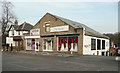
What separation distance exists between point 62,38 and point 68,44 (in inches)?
62.4

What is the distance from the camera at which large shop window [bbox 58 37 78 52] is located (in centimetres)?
2088

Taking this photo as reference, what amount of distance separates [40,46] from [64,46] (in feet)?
18.4

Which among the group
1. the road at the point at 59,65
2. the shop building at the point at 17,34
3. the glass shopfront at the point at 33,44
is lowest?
the road at the point at 59,65

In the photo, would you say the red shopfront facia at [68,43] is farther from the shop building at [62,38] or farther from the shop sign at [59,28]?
the shop sign at [59,28]

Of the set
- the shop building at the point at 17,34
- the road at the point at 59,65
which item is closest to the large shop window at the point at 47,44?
the shop building at the point at 17,34

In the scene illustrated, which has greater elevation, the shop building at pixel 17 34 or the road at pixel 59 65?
the shop building at pixel 17 34

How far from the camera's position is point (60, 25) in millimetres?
22484

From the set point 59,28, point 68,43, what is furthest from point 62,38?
point 59,28

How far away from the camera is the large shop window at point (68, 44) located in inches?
822

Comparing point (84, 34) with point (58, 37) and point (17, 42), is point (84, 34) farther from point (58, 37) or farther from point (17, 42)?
point (17, 42)

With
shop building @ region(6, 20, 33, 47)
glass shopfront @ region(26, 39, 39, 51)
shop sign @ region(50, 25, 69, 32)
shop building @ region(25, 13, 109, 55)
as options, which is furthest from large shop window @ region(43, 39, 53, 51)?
shop building @ region(6, 20, 33, 47)

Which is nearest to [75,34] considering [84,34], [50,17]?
[84,34]

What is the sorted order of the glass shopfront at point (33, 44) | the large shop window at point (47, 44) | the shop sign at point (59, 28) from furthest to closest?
1. the glass shopfront at point (33, 44)
2. the large shop window at point (47, 44)
3. the shop sign at point (59, 28)

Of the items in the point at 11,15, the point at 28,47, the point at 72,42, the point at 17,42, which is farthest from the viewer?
the point at 11,15
